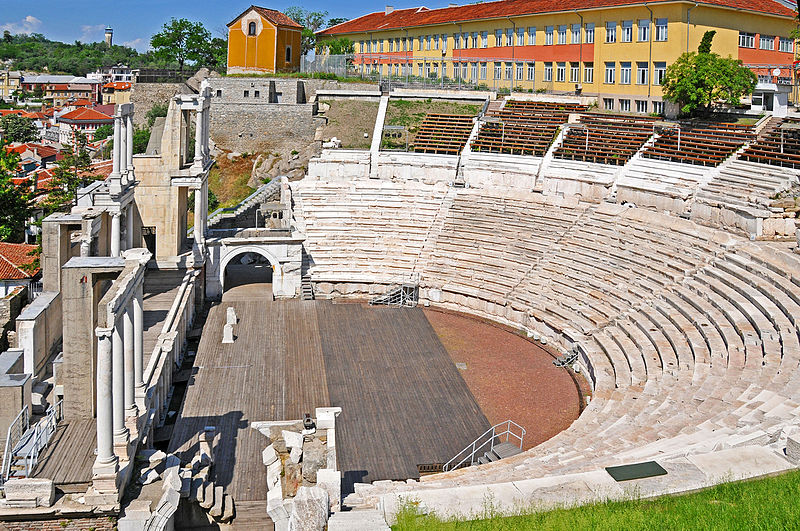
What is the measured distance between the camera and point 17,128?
86188 mm

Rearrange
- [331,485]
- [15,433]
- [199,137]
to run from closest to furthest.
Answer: [331,485], [15,433], [199,137]

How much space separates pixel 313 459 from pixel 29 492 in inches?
185

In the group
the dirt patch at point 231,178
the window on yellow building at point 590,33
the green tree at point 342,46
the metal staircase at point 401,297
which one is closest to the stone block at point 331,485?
the metal staircase at point 401,297

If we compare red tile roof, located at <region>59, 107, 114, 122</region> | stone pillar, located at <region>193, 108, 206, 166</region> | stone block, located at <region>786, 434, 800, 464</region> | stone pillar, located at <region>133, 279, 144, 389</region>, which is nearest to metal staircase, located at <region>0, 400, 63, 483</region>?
stone pillar, located at <region>133, 279, 144, 389</region>

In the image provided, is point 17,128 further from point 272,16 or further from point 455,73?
point 455,73

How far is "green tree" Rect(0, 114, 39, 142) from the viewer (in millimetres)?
85438

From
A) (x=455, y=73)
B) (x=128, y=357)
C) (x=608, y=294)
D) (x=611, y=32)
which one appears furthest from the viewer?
(x=455, y=73)

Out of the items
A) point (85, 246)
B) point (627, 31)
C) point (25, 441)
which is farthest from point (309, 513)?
point (627, 31)

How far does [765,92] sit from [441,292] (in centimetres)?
1761

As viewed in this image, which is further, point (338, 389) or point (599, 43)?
point (599, 43)

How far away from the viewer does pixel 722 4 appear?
39219 millimetres

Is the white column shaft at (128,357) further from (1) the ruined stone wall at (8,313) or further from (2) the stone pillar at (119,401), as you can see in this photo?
(1) the ruined stone wall at (8,313)

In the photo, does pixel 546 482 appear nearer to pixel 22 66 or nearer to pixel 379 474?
pixel 379 474

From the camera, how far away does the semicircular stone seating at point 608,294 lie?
15539mm
